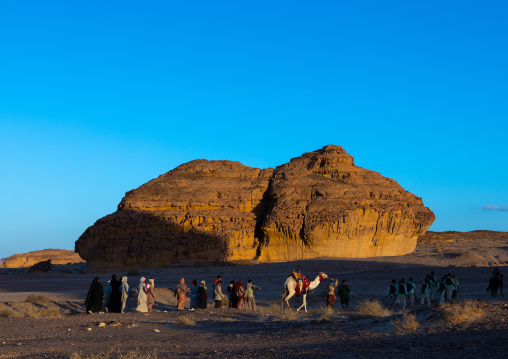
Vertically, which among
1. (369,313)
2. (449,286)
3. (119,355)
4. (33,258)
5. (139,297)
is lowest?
(119,355)

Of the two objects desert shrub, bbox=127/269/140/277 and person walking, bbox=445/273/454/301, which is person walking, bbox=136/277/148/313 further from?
desert shrub, bbox=127/269/140/277

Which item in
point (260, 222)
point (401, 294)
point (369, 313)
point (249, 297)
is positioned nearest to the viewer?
point (369, 313)

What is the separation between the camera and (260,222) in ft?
151

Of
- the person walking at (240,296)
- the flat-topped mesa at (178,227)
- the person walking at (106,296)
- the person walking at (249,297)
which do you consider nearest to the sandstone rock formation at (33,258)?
the flat-topped mesa at (178,227)

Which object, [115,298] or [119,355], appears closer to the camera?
[119,355]

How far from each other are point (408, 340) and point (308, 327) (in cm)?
391

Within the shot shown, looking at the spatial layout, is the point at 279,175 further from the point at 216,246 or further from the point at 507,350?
the point at 507,350

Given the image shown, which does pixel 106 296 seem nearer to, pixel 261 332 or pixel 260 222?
pixel 261 332

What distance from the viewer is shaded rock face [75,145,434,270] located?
43.3 metres

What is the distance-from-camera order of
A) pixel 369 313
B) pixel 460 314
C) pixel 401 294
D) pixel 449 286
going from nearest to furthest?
pixel 460 314
pixel 369 313
pixel 401 294
pixel 449 286

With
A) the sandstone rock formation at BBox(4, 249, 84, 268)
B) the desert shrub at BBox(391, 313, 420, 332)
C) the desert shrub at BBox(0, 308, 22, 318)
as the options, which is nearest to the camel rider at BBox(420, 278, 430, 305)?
the desert shrub at BBox(391, 313, 420, 332)

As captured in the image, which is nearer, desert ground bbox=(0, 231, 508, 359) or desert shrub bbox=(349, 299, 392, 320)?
desert ground bbox=(0, 231, 508, 359)

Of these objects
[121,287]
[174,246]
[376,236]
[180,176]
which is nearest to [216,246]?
[174,246]

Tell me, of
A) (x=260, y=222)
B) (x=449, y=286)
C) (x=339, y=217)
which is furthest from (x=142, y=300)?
(x=260, y=222)
